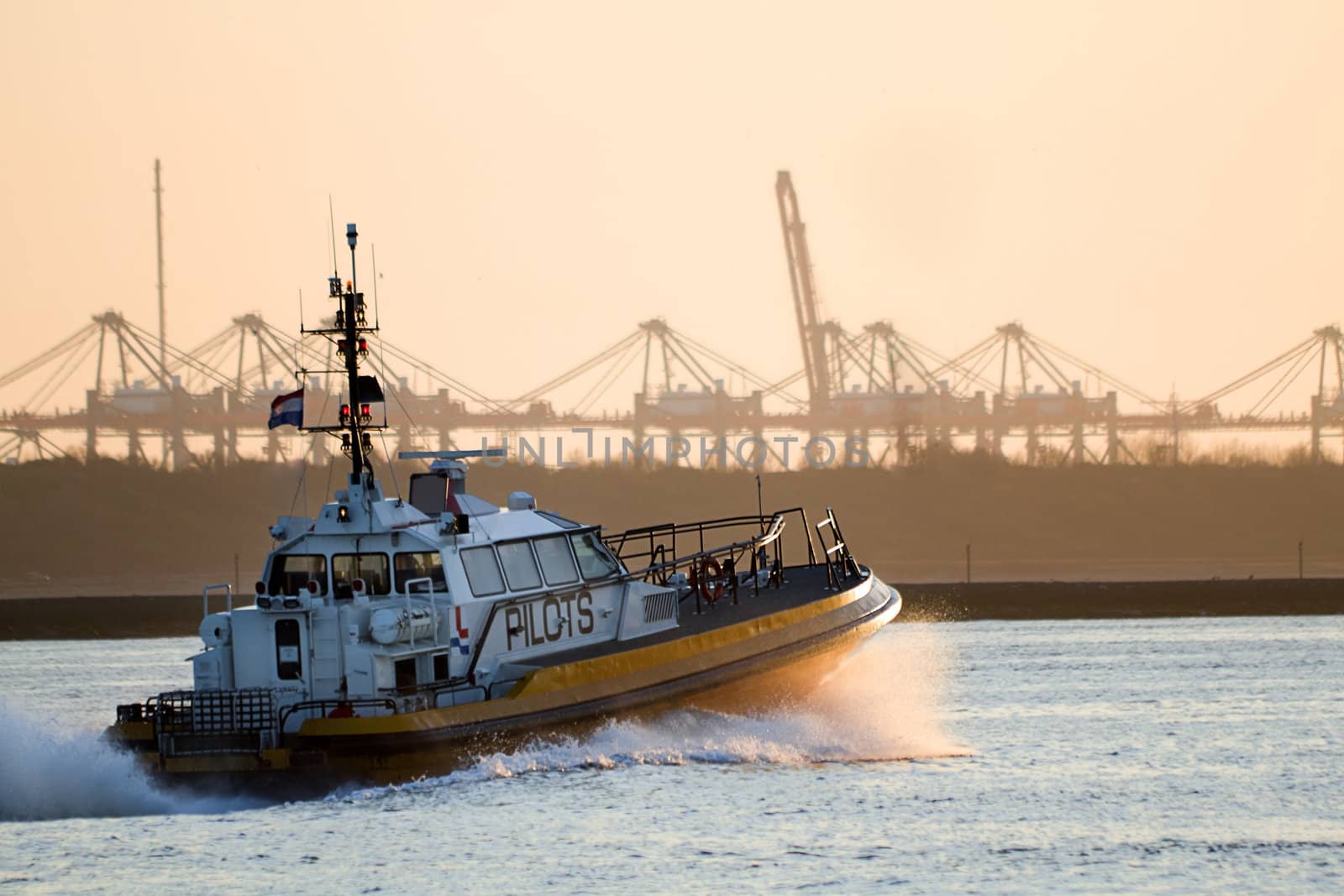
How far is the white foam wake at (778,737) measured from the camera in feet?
71.2

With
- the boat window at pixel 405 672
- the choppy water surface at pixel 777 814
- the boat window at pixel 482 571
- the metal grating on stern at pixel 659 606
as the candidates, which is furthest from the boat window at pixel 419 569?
the metal grating on stern at pixel 659 606

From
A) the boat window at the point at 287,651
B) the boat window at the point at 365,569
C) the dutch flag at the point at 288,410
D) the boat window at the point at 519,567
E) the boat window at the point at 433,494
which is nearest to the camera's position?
the dutch flag at the point at 288,410

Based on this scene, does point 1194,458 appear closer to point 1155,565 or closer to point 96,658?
point 1155,565

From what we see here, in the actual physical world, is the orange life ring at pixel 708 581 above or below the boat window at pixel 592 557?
below

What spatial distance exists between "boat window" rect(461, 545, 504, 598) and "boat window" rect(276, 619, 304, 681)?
1.94 metres

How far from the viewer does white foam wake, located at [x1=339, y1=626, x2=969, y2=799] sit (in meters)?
21.7

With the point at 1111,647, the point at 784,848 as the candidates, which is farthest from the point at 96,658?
the point at 784,848

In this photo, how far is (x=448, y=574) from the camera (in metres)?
21.3

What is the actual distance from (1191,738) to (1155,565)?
60.7m

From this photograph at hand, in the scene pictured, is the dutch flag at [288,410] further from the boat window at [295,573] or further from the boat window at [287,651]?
the boat window at [287,651]

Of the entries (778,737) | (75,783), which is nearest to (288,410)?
(75,783)

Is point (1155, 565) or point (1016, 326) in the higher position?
point (1016, 326)

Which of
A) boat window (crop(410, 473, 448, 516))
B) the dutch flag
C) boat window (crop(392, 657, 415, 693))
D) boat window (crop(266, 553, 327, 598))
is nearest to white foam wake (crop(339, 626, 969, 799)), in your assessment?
boat window (crop(392, 657, 415, 693))

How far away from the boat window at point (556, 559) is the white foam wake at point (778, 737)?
1810 millimetres
